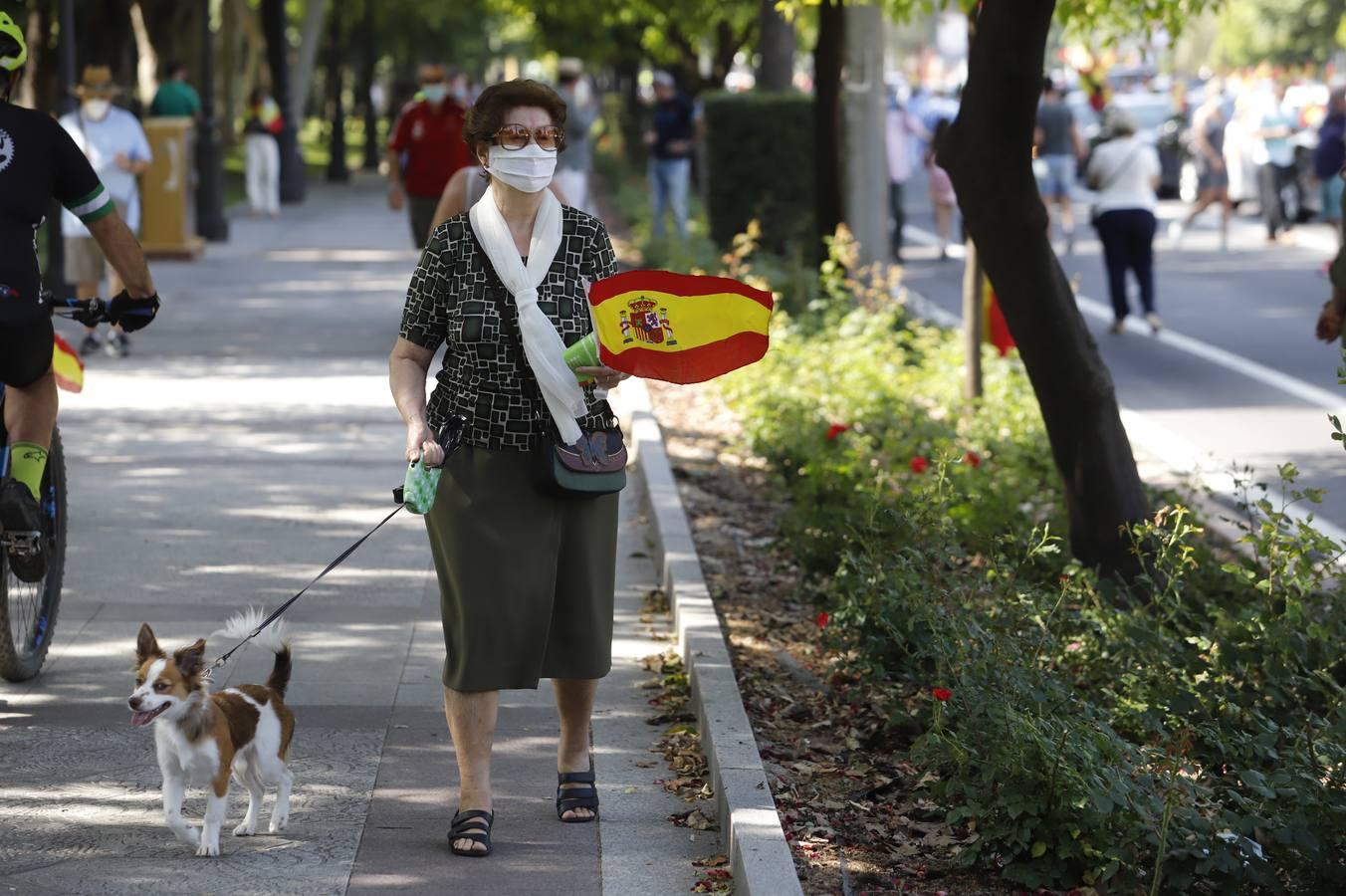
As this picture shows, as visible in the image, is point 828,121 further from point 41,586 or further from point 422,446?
point 422,446

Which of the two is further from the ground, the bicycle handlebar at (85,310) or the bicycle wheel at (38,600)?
the bicycle handlebar at (85,310)

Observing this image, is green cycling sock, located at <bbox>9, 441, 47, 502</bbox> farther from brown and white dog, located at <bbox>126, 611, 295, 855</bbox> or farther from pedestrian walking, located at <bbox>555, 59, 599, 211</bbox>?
pedestrian walking, located at <bbox>555, 59, 599, 211</bbox>

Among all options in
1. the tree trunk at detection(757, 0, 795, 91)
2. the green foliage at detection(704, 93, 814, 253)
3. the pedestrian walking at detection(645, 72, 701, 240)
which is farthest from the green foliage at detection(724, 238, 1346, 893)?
the tree trunk at detection(757, 0, 795, 91)

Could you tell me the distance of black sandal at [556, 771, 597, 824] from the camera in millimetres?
5477

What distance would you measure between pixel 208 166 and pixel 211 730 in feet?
68.1

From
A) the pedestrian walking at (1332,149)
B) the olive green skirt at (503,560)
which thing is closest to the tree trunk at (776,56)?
the pedestrian walking at (1332,149)

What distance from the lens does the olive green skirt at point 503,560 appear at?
5078 millimetres

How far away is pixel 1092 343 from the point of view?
7855mm

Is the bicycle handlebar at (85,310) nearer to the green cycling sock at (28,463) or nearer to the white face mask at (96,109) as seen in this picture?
the green cycling sock at (28,463)

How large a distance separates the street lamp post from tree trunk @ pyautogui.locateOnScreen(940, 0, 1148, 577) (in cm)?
1834

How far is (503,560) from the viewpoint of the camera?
5.08m

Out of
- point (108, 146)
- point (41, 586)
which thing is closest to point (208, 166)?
point (108, 146)

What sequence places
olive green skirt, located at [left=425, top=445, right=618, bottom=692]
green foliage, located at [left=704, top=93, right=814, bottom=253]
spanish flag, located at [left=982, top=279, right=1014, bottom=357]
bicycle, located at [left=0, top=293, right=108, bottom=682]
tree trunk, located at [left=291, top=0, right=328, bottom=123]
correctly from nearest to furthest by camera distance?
olive green skirt, located at [left=425, top=445, right=618, bottom=692] → bicycle, located at [left=0, top=293, right=108, bottom=682] → spanish flag, located at [left=982, top=279, right=1014, bottom=357] → green foliage, located at [left=704, top=93, right=814, bottom=253] → tree trunk, located at [left=291, top=0, right=328, bottom=123]

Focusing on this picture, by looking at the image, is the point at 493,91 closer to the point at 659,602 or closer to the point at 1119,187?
the point at 659,602
